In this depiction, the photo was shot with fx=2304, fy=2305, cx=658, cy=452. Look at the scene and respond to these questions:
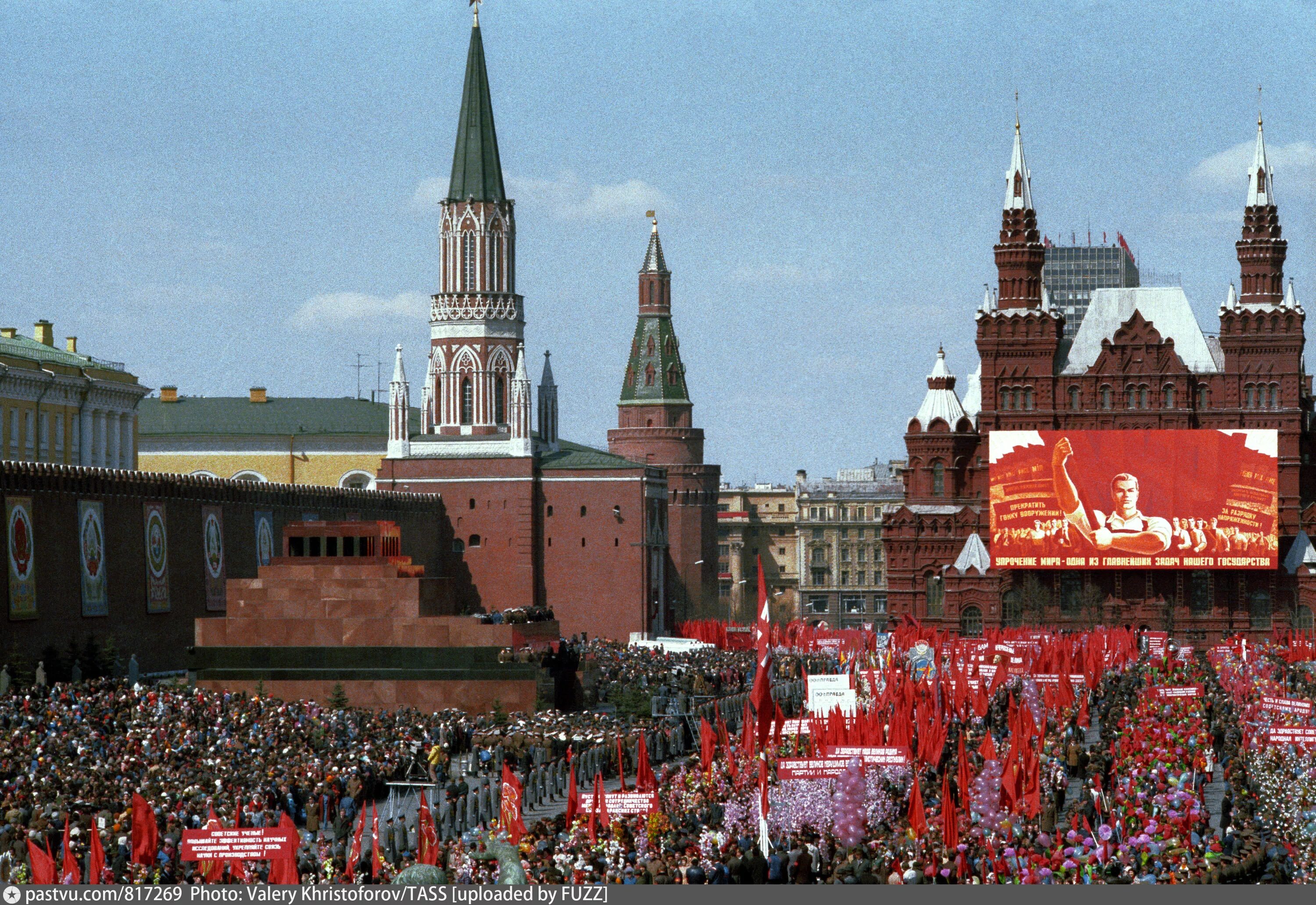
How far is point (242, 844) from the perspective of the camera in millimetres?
23422

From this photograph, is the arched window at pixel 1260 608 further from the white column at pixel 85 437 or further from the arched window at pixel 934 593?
the white column at pixel 85 437

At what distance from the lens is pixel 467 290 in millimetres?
97250

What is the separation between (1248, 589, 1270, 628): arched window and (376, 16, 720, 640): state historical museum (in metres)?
24.2

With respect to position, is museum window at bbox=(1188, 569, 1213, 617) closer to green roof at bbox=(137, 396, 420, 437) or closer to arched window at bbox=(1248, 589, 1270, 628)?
arched window at bbox=(1248, 589, 1270, 628)

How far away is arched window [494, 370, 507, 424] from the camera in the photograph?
97.1 m

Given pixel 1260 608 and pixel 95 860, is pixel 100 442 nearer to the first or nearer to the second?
pixel 1260 608

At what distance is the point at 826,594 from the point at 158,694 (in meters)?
110

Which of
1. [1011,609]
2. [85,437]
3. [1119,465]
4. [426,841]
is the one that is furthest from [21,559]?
[1011,609]

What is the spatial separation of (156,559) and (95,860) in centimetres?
4110

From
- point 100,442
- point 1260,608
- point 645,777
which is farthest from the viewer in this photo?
point 100,442

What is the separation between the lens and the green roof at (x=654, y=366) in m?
123

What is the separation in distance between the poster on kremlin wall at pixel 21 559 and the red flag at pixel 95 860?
30475 millimetres

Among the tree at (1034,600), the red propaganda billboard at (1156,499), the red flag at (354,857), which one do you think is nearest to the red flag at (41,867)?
the red flag at (354,857)

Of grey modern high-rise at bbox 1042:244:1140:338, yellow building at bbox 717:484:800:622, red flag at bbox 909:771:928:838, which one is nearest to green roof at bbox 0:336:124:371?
red flag at bbox 909:771:928:838
